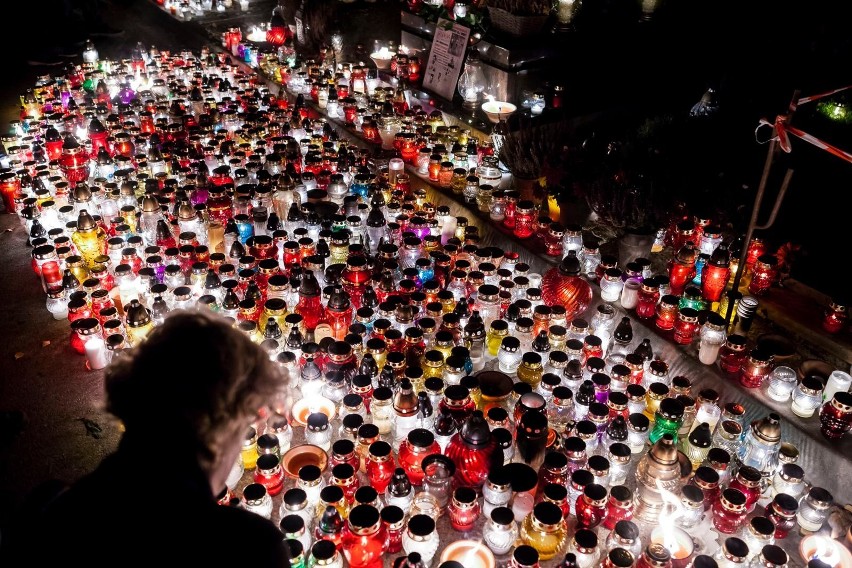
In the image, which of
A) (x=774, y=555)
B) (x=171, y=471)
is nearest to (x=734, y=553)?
(x=774, y=555)

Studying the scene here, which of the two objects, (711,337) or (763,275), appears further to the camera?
(763,275)

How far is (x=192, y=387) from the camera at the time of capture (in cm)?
120

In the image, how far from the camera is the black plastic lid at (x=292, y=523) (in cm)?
201

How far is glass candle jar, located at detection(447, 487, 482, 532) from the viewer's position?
2156 millimetres

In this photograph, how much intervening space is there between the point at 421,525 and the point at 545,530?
41 centimetres

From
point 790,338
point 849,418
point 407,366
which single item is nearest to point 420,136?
point 407,366

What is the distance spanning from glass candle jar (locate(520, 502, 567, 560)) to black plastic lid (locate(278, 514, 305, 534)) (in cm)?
76

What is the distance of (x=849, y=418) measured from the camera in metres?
2.40

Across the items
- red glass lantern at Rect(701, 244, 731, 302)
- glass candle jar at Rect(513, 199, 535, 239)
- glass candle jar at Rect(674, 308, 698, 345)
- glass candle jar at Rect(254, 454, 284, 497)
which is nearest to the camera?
glass candle jar at Rect(254, 454, 284, 497)

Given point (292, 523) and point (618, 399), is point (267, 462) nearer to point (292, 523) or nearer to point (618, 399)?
point (292, 523)

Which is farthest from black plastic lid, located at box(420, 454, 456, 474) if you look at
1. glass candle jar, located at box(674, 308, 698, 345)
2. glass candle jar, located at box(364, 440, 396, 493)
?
glass candle jar, located at box(674, 308, 698, 345)

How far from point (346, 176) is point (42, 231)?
199cm

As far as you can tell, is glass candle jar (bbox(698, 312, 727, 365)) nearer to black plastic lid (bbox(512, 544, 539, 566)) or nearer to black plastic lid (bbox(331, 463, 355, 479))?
black plastic lid (bbox(512, 544, 539, 566))

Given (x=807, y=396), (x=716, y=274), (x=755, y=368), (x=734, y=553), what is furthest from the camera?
(x=716, y=274)
